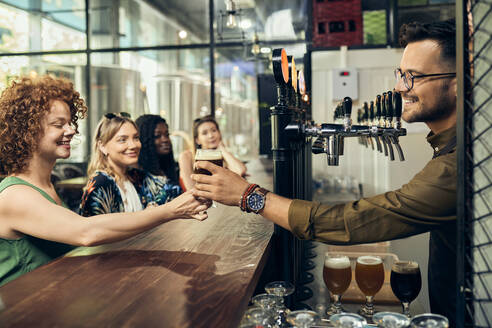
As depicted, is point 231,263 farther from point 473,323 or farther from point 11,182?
point 11,182

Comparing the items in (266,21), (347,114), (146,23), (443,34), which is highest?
(146,23)

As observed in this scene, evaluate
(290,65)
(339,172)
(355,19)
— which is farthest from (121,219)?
(355,19)

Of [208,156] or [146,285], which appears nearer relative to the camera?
[146,285]

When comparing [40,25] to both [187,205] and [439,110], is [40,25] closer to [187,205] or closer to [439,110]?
[187,205]

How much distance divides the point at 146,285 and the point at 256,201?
0.38 m

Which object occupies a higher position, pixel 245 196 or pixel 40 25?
pixel 40 25

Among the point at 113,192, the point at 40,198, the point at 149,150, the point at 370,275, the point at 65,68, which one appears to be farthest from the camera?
the point at 65,68

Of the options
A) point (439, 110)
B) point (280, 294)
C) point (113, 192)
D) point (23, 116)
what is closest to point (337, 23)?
point (113, 192)

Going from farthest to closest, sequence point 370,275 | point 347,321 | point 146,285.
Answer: point 370,275, point 146,285, point 347,321

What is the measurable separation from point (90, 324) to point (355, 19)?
4.62m

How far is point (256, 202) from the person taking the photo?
1286 mm

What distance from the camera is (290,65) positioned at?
1444 mm

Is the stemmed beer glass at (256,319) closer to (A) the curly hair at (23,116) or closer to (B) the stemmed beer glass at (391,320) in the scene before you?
(B) the stemmed beer glass at (391,320)

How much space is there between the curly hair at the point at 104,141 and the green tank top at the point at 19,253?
1.02m
